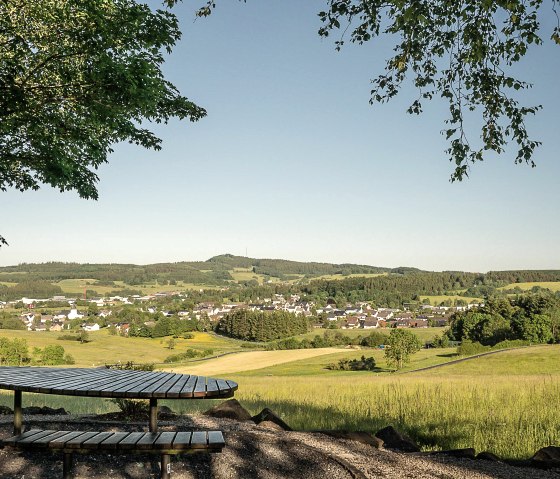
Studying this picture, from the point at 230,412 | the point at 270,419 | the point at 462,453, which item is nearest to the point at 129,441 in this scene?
the point at 270,419

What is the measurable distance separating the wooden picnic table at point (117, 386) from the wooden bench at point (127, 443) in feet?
1.22

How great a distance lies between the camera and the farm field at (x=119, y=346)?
7344cm

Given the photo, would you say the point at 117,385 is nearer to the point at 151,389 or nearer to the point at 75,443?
the point at 151,389

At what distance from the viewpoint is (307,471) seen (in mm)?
Answer: 5422

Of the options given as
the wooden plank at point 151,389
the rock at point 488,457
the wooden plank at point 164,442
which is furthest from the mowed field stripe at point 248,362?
the wooden plank at point 164,442

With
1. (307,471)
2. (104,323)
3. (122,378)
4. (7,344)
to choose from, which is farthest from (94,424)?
(104,323)

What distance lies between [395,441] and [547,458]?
1892mm

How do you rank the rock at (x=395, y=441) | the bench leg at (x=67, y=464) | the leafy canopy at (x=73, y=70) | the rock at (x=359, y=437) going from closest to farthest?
the bench leg at (x=67, y=464)
the rock at (x=359, y=437)
the rock at (x=395, y=441)
the leafy canopy at (x=73, y=70)

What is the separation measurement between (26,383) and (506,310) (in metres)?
79.2

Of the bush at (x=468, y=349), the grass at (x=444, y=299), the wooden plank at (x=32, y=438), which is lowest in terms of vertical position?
the grass at (x=444, y=299)

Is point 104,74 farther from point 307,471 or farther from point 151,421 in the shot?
point 307,471

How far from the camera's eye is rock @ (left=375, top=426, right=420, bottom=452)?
23.1ft

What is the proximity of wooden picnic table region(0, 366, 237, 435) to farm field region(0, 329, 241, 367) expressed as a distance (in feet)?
206

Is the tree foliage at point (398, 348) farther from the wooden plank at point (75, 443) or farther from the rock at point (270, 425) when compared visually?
the wooden plank at point (75, 443)
